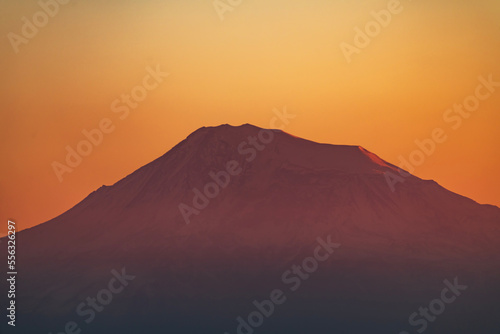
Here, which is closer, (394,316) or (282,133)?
(394,316)

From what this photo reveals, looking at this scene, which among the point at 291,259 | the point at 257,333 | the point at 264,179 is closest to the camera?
the point at 257,333

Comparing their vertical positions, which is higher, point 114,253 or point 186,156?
point 186,156

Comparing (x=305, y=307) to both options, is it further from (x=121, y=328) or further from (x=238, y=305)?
(x=121, y=328)

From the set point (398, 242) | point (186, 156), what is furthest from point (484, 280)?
point (186, 156)

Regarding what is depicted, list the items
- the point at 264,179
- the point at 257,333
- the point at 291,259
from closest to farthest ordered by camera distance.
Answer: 1. the point at 257,333
2. the point at 291,259
3. the point at 264,179

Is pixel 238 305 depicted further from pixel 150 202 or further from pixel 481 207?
pixel 481 207

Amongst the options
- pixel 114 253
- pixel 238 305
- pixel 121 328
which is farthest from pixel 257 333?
pixel 114 253

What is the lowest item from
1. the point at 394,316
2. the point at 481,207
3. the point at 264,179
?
the point at 394,316
